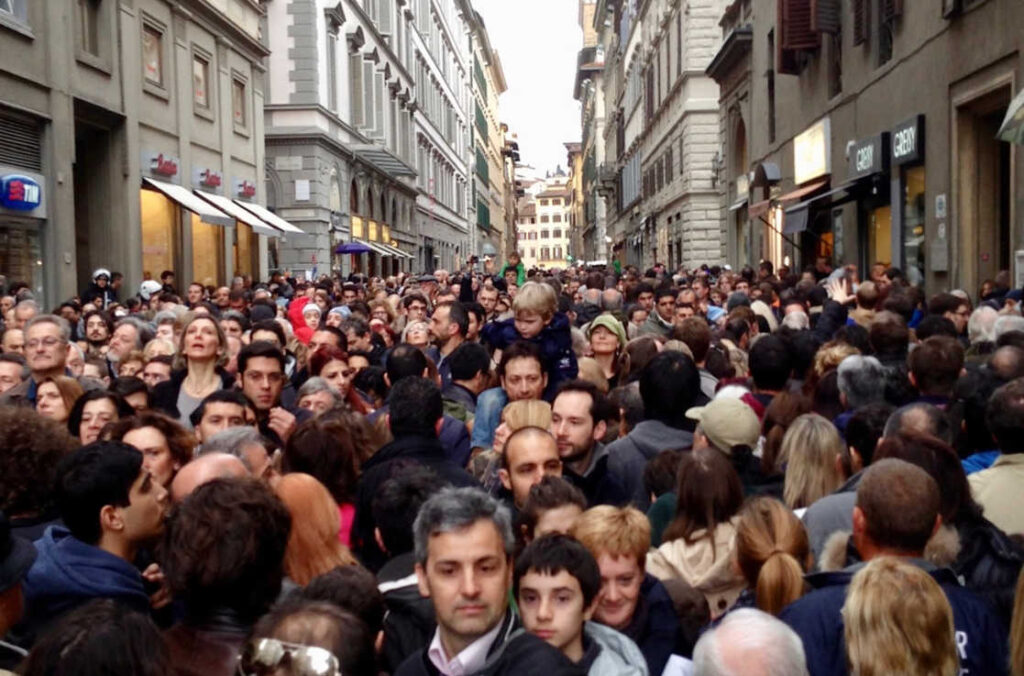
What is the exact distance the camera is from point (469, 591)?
339 cm

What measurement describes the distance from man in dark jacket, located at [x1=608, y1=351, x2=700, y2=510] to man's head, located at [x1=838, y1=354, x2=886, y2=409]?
3.19ft

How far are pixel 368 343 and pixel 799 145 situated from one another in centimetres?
1806

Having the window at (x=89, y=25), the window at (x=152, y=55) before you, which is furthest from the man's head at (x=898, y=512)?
the window at (x=152, y=55)

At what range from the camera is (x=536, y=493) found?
15.1 ft

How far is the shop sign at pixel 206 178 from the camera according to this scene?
93.0 ft

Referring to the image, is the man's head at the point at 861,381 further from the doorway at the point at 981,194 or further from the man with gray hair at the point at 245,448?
the doorway at the point at 981,194

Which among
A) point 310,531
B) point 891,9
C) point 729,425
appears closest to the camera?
→ point 310,531

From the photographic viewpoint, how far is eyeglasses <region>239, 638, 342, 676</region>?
2889mm

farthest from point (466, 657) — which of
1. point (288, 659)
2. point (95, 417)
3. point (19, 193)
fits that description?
point (19, 193)

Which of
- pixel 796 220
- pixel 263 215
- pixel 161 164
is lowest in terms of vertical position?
pixel 796 220

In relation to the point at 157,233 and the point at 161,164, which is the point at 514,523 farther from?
the point at 157,233

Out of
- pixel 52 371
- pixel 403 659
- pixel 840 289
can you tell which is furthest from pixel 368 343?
pixel 403 659

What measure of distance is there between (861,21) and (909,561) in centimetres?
1905

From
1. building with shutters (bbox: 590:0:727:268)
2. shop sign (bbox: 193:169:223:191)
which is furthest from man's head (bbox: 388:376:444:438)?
building with shutters (bbox: 590:0:727:268)
